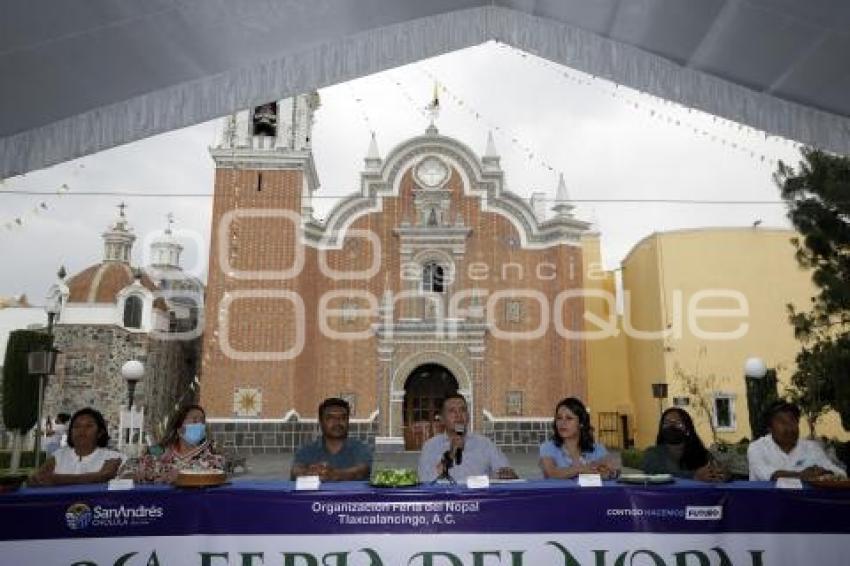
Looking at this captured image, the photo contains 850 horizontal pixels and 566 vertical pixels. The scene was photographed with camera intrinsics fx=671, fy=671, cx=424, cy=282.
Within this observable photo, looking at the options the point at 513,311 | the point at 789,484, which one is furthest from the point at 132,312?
the point at 789,484

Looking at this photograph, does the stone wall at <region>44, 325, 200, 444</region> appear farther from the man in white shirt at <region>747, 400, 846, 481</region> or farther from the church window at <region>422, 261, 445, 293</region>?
the man in white shirt at <region>747, 400, 846, 481</region>

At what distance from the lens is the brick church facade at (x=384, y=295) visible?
18750 millimetres

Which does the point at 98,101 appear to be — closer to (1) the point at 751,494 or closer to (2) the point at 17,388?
(1) the point at 751,494

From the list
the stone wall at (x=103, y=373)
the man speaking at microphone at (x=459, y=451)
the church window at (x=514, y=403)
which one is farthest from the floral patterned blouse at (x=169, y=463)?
the stone wall at (x=103, y=373)

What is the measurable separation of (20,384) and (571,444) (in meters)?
13.8

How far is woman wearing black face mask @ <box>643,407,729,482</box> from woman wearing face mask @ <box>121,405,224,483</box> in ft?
9.36

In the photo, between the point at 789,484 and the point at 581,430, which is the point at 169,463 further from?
the point at 789,484

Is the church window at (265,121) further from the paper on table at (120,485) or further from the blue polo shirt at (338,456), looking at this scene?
the paper on table at (120,485)

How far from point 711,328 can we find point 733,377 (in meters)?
1.50

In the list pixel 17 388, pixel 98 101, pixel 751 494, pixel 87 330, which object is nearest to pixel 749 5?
pixel 751 494

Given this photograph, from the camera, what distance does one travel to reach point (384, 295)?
19828mm

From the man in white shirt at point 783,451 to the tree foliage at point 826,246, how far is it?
6436mm

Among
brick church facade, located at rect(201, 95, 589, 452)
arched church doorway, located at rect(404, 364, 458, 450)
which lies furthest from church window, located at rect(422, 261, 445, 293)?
arched church doorway, located at rect(404, 364, 458, 450)

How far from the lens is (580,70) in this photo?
392 cm
